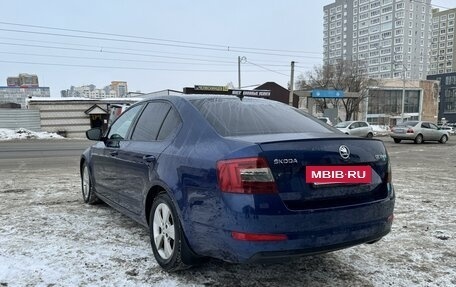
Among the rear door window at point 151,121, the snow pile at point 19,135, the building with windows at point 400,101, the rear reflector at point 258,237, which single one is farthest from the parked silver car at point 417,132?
the building with windows at point 400,101

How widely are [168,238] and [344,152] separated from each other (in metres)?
1.63

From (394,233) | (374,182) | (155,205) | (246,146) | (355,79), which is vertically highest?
(355,79)

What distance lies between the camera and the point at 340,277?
3.38m

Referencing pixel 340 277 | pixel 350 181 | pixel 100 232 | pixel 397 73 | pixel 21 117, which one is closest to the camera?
pixel 350 181

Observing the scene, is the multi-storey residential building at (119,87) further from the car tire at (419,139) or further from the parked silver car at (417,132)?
the car tire at (419,139)

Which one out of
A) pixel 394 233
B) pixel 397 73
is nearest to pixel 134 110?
pixel 394 233

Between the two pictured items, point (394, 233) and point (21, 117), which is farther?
point (21, 117)

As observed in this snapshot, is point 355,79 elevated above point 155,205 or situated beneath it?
elevated above

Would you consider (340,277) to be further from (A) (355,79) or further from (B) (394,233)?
(A) (355,79)

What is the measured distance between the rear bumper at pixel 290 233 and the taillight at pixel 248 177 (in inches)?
6.9

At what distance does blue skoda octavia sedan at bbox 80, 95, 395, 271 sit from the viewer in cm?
267

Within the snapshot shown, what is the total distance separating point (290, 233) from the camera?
268 cm

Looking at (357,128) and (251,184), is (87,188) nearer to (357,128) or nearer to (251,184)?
(251,184)

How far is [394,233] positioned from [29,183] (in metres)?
6.57
